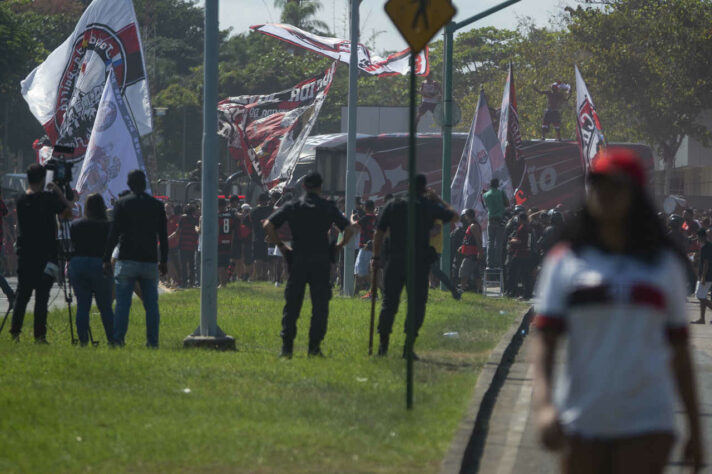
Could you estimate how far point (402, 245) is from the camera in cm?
1109

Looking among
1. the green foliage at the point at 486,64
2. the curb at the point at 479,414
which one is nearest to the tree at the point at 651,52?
the green foliage at the point at 486,64

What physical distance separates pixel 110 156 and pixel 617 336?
12364mm

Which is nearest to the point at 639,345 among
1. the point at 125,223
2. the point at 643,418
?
the point at 643,418

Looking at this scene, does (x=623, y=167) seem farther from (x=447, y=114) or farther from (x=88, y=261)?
(x=447, y=114)

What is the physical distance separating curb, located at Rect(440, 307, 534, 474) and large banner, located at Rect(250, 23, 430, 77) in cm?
1222

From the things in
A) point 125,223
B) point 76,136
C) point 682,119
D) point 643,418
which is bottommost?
point 643,418

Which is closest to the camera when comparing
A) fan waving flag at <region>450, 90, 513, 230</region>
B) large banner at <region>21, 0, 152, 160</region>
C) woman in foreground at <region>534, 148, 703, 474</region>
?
woman in foreground at <region>534, 148, 703, 474</region>

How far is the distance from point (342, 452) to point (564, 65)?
4862 centimetres

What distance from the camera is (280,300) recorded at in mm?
18922

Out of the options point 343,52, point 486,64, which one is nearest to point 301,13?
point 486,64

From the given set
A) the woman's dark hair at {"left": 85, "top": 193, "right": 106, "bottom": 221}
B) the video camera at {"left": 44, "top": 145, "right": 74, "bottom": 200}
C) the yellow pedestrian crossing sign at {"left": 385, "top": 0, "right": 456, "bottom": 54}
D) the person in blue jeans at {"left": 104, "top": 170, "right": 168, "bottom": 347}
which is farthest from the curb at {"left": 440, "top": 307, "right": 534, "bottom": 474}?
the video camera at {"left": 44, "top": 145, "right": 74, "bottom": 200}

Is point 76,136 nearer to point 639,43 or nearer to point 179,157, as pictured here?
point 639,43

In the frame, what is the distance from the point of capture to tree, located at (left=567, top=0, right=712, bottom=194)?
47594 mm

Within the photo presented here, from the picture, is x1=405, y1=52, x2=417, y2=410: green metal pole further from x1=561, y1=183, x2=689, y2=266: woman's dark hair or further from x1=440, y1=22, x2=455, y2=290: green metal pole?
x1=440, y1=22, x2=455, y2=290: green metal pole
